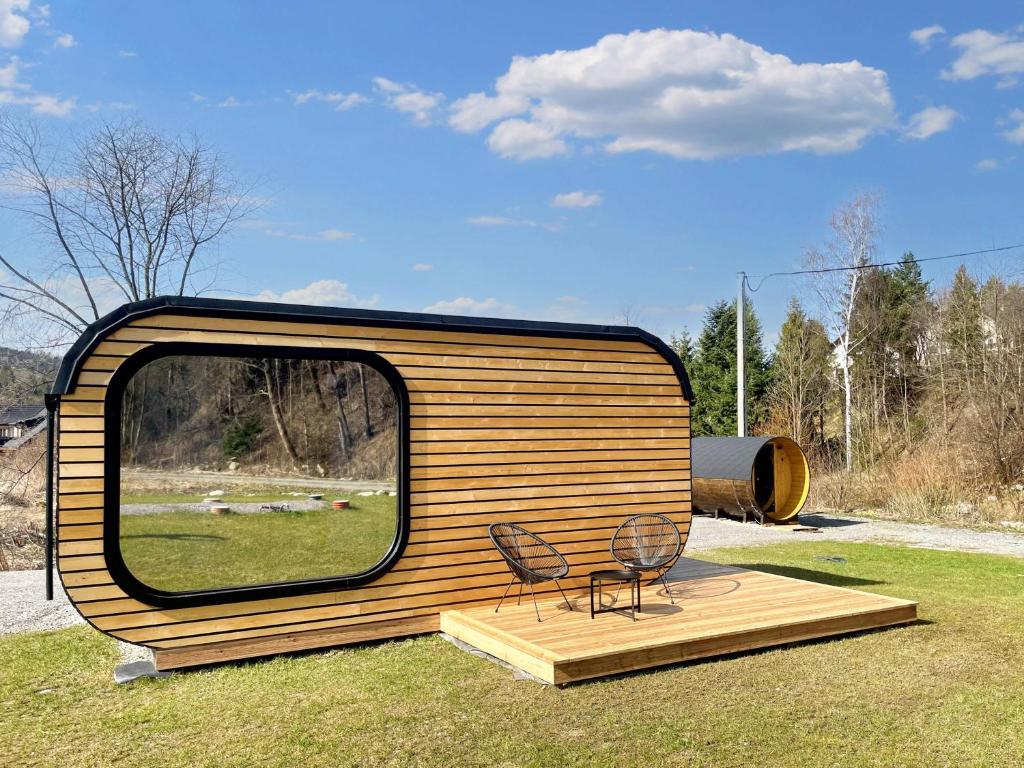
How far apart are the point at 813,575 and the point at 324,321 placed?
21.4 ft

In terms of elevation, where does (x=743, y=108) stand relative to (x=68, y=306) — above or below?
above

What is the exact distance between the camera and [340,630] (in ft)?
20.3

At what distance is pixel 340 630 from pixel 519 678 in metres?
1.50

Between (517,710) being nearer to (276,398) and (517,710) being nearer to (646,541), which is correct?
(276,398)

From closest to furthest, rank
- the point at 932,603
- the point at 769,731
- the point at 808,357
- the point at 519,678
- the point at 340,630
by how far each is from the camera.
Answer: the point at 769,731 → the point at 519,678 → the point at 340,630 → the point at 932,603 → the point at 808,357

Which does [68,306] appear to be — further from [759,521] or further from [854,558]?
[854,558]

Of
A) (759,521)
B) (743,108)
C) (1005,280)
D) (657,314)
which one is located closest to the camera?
(759,521)

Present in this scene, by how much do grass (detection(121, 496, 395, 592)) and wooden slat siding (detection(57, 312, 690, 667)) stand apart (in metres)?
0.18

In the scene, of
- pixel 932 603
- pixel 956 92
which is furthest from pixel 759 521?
pixel 956 92

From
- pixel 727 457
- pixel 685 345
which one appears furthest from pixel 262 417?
pixel 685 345

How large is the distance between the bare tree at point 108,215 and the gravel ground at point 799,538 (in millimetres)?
9302

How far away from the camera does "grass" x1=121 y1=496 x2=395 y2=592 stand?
18.3 feet

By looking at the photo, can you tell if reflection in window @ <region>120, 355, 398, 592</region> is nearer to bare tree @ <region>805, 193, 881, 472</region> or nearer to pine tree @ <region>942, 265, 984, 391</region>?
pine tree @ <region>942, 265, 984, 391</region>

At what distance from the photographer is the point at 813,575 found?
31.8 feet
